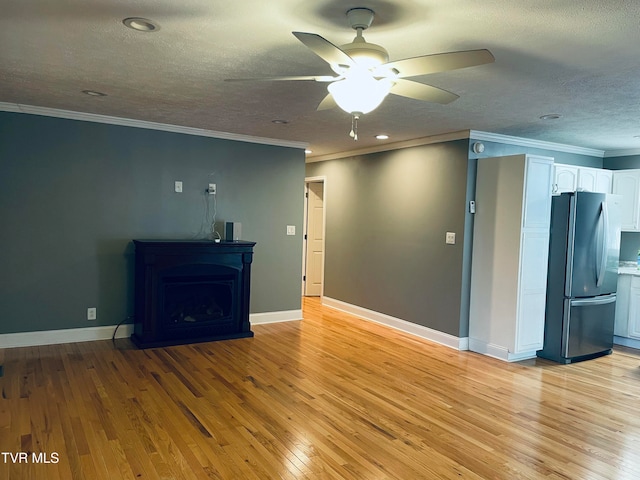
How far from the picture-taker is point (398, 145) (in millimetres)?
5766

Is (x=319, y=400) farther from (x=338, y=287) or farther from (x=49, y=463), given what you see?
(x=338, y=287)

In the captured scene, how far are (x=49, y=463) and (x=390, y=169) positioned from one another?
4.72 meters

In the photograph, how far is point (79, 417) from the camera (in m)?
3.03

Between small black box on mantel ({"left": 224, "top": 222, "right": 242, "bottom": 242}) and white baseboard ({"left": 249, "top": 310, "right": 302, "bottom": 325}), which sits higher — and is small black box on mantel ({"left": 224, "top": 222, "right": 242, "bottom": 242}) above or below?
above

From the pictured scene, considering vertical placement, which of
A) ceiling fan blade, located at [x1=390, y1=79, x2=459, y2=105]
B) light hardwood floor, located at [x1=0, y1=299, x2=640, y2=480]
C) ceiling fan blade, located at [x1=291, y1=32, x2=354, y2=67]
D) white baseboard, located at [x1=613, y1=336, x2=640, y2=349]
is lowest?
light hardwood floor, located at [x1=0, y1=299, x2=640, y2=480]

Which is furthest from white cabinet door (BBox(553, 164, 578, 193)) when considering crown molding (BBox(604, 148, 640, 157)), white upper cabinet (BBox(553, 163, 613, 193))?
crown molding (BBox(604, 148, 640, 157))

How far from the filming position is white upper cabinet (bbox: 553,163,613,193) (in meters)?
5.08

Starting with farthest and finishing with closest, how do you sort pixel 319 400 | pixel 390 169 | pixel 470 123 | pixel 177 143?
pixel 390 169, pixel 177 143, pixel 470 123, pixel 319 400

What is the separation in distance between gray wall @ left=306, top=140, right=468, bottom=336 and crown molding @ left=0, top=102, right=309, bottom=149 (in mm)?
1117

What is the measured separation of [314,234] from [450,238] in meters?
3.26

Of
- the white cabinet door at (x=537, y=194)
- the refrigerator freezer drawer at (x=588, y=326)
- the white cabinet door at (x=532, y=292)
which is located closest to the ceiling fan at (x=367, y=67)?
the white cabinet door at (x=537, y=194)

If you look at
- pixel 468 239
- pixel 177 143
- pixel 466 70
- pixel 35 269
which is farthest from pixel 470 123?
pixel 35 269

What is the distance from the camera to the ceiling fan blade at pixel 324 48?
1.80 m

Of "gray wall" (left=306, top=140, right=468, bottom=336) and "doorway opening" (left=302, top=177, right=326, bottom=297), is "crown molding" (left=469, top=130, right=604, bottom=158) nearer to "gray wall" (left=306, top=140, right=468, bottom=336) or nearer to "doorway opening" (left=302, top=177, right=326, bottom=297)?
"gray wall" (left=306, top=140, right=468, bottom=336)
